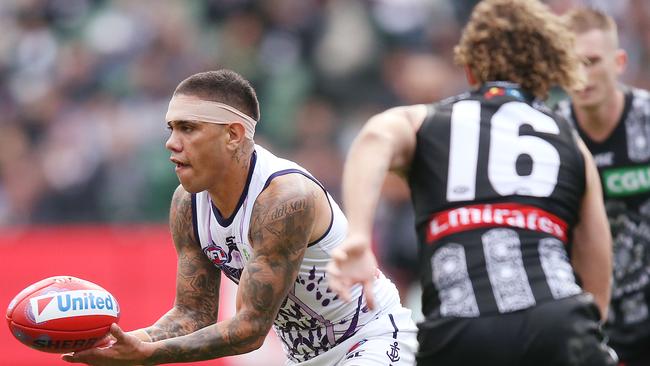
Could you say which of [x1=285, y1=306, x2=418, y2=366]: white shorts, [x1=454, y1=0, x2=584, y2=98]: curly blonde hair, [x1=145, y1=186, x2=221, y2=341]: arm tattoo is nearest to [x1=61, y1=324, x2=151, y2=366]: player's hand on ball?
[x1=145, y1=186, x2=221, y2=341]: arm tattoo

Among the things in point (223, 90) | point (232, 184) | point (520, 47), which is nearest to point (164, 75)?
point (223, 90)

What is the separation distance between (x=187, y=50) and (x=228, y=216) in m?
8.89

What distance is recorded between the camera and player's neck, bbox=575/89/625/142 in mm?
7156

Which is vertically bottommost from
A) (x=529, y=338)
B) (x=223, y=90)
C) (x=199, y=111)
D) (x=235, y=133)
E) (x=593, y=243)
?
(x=529, y=338)

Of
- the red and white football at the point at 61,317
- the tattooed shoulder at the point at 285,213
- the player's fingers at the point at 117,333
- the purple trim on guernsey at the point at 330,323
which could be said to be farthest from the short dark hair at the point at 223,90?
the player's fingers at the point at 117,333

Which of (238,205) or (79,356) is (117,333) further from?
(238,205)

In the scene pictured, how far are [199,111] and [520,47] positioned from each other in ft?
5.01

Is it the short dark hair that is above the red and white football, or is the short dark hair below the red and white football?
above

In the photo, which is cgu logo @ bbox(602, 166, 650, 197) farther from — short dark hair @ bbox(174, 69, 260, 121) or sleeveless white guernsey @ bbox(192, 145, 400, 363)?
short dark hair @ bbox(174, 69, 260, 121)

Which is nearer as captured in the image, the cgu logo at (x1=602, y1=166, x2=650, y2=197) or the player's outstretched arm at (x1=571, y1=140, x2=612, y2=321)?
the player's outstretched arm at (x1=571, y1=140, x2=612, y2=321)

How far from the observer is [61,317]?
16.5 feet

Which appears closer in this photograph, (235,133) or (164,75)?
(235,133)

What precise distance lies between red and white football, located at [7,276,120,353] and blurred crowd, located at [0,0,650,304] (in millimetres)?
6917

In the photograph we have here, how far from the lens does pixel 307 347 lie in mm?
5684
